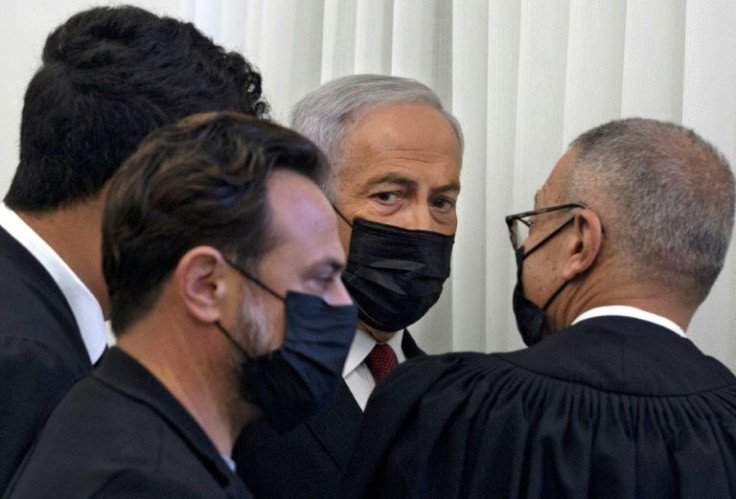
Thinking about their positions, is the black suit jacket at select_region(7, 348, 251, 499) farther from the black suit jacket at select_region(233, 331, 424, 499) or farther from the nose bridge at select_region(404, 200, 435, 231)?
the nose bridge at select_region(404, 200, 435, 231)

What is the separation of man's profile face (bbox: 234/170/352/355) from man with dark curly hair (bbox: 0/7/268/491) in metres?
0.37

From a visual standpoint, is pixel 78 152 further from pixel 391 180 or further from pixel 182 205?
pixel 391 180

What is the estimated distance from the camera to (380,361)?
2412 millimetres

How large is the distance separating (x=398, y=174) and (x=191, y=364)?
3.18 ft

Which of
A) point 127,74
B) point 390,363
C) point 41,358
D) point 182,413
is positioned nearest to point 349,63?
point 390,363

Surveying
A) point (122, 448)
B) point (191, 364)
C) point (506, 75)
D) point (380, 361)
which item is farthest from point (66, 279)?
point (506, 75)

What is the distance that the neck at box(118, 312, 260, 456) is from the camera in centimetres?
145

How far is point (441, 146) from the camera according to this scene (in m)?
2.43

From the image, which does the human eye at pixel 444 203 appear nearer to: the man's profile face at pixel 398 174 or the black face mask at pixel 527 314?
the man's profile face at pixel 398 174

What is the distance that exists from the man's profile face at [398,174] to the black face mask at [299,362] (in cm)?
72

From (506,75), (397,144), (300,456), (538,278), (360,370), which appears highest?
(506,75)

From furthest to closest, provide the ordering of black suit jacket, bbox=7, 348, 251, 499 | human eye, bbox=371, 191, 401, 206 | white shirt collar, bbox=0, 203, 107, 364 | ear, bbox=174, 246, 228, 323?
human eye, bbox=371, 191, 401, 206, white shirt collar, bbox=0, 203, 107, 364, ear, bbox=174, 246, 228, 323, black suit jacket, bbox=7, 348, 251, 499

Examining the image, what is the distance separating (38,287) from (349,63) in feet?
4.70

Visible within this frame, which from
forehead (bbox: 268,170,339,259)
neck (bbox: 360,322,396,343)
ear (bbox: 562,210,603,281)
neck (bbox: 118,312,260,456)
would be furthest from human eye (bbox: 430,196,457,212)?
neck (bbox: 118,312,260,456)
